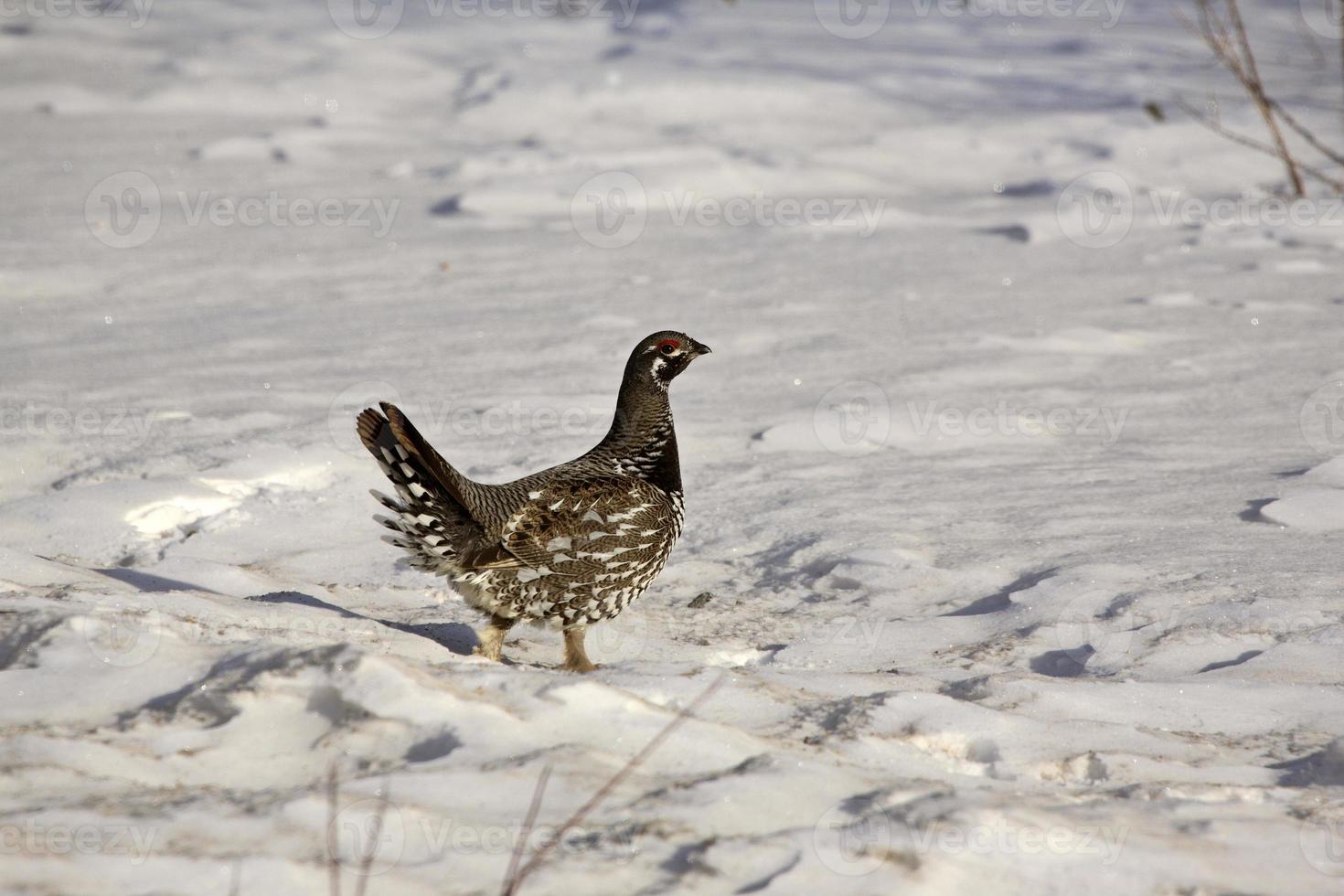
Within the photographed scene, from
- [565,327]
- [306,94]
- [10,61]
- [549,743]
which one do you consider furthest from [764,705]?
[10,61]

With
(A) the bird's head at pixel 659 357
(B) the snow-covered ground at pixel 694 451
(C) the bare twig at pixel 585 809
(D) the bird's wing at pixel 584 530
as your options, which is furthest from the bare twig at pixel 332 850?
(A) the bird's head at pixel 659 357

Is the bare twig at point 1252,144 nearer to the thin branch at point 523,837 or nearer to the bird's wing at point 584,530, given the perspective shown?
the bird's wing at point 584,530

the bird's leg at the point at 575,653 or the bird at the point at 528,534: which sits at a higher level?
the bird at the point at 528,534

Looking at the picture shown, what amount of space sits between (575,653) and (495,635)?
11.1 inches

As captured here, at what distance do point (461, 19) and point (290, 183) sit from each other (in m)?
5.95

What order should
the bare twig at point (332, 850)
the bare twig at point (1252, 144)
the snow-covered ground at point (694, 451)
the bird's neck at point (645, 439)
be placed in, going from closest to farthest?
the bare twig at point (332, 850) → the snow-covered ground at point (694, 451) → the bird's neck at point (645, 439) → the bare twig at point (1252, 144)

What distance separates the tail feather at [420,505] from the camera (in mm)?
4102

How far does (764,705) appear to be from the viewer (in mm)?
3572

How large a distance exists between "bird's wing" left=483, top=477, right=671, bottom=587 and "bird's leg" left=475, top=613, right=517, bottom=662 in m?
0.25

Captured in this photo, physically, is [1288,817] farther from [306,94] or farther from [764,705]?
[306,94]

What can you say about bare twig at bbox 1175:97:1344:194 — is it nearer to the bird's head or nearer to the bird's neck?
the bird's head

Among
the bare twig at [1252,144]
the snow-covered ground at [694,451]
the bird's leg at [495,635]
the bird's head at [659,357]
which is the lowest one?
the bird's leg at [495,635]

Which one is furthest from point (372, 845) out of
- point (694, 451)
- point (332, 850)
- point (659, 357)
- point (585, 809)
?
point (694, 451)

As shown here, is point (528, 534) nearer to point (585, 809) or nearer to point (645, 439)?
point (645, 439)
